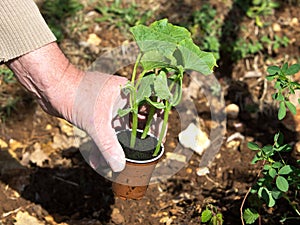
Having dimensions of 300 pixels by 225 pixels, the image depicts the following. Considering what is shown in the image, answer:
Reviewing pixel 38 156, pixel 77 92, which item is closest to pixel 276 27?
pixel 38 156

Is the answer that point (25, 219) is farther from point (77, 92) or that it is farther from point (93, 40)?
point (93, 40)

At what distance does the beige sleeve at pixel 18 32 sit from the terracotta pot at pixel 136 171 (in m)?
0.41

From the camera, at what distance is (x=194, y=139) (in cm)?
276

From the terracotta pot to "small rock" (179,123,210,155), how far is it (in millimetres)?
717

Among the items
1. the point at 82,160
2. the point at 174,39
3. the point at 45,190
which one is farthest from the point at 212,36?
the point at 174,39

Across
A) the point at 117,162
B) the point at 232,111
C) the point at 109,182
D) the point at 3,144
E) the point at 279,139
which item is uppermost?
the point at 117,162

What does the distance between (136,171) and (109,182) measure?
0.66m

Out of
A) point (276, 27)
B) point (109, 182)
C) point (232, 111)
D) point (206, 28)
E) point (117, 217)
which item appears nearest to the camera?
point (117, 217)

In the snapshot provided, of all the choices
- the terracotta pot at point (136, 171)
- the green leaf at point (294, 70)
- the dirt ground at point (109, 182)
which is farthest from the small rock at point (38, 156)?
the green leaf at point (294, 70)

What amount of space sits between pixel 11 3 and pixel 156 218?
97 centimetres

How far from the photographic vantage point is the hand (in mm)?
1899

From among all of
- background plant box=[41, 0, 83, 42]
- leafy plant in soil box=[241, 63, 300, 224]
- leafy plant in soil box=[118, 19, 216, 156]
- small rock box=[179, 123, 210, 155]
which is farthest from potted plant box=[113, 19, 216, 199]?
background plant box=[41, 0, 83, 42]

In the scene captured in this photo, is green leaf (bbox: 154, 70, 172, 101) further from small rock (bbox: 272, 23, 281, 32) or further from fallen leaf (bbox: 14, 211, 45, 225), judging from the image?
small rock (bbox: 272, 23, 281, 32)

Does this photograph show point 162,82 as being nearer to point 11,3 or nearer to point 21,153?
point 11,3
